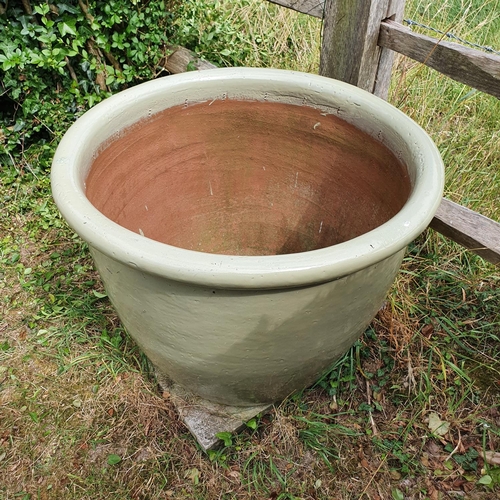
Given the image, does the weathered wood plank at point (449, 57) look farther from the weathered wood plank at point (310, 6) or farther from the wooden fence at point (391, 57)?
the weathered wood plank at point (310, 6)

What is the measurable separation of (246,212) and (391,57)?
2.71ft

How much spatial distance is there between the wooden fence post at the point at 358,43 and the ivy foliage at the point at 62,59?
117 cm

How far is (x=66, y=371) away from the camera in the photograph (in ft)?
6.47

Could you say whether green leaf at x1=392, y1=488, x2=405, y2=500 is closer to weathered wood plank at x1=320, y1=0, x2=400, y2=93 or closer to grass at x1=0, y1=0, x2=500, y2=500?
grass at x1=0, y1=0, x2=500, y2=500

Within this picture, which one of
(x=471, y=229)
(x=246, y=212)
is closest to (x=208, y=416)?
(x=246, y=212)

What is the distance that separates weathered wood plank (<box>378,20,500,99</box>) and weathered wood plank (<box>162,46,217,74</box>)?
1.17 meters

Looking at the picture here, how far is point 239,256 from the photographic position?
0.98 metres

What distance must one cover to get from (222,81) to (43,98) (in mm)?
1463

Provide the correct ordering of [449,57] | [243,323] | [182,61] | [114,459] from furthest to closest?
[182,61] → [114,459] → [449,57] → [243,323]

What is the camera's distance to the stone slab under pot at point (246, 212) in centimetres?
106

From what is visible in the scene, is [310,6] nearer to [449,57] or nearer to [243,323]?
[449,57]

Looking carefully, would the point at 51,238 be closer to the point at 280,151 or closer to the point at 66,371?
the point at 66,371

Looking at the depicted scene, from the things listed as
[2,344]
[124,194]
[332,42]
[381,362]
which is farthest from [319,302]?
[2,344]

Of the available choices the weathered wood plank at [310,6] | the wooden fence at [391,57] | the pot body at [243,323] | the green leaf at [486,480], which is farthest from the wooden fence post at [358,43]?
the green leaf at [486,480]
